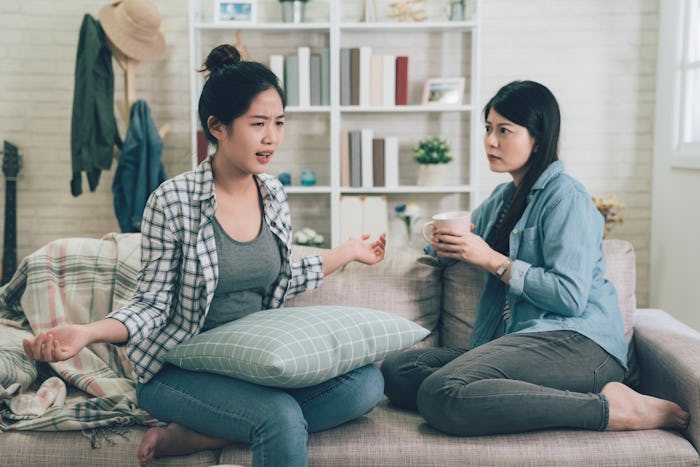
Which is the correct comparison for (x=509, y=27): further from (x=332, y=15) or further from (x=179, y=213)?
(x=179, y=213)

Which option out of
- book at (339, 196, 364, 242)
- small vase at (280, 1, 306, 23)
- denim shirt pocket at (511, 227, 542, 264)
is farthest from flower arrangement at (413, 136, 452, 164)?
denim shirt pocket at (511, 227, 542, 264)

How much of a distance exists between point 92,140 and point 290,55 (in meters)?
1.27

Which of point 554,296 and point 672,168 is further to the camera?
point 672,168

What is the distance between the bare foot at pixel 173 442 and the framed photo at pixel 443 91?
298cm

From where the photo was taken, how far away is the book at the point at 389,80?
4.25m

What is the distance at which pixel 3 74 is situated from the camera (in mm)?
4422

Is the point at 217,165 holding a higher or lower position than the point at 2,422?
higher

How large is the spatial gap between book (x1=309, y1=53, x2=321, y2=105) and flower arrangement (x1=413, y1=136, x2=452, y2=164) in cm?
66

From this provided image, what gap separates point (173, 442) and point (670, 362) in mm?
1275

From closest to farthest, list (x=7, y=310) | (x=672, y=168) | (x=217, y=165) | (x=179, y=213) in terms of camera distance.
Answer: (x=179, y=213) < (x=217, y=165) < (x=7, y=310) < (x=672, y=168)

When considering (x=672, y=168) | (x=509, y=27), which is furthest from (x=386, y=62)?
(x=672, y=168)

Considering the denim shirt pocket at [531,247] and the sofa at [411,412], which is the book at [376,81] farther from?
the denim shirt pocket at [531,247]

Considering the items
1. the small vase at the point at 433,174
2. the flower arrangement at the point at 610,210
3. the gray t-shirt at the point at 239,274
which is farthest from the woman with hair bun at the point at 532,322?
the small vase at the point at 433,174

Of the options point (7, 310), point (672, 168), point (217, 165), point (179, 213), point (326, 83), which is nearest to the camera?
point (179, 213)
